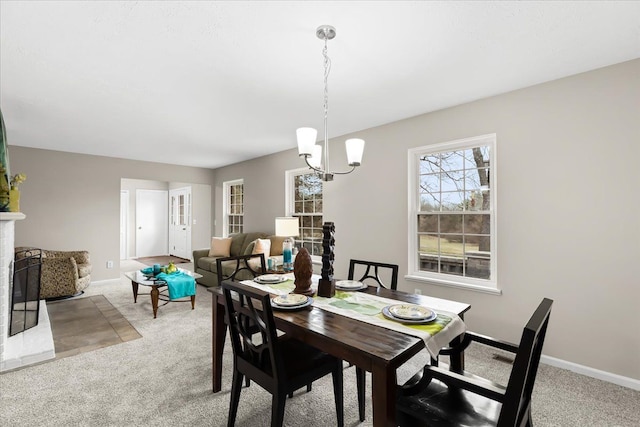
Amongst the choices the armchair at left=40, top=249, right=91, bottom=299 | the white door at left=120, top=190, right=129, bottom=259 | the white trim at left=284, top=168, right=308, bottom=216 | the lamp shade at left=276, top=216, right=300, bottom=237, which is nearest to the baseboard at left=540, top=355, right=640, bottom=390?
the lamp shade at left=276, top=216, right=300, bottom=237

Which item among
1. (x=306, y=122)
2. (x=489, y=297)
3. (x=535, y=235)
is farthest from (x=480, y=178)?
(x=306, y=122)

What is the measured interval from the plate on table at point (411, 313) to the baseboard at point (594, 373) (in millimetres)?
1830

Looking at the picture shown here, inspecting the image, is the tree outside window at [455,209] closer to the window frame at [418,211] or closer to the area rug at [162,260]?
the window frame at [418,211]

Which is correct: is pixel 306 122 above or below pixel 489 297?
above

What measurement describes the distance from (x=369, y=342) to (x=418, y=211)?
8.17 ft

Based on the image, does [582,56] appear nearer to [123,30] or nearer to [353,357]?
[353,357]

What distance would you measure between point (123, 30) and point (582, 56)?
320 centimetres

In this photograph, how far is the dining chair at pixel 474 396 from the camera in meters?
1.04

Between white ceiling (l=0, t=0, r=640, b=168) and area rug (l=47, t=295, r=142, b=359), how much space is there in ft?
7.98

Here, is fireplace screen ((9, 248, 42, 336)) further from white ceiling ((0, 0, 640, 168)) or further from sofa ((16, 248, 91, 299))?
white ceiling ((0, 0, 640, 168))

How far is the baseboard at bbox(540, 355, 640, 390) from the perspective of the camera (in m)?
2.28

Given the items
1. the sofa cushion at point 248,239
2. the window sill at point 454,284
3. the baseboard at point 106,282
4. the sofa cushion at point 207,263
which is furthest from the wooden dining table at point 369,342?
the baseboard at point 106,282

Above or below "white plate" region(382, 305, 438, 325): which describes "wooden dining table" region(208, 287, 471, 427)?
below

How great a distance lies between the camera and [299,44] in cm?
209
